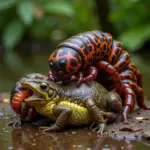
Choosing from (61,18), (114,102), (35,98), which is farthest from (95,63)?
(61,18)

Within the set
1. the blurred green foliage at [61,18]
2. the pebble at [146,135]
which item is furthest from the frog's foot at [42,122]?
the blurred green foliage at [61,18]

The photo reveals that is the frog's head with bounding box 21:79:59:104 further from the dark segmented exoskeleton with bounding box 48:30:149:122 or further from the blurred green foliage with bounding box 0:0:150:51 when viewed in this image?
the blurred green foliage with bounding box 0:0:150:51

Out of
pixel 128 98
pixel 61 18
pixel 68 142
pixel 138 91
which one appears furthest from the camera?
pixel 61 18

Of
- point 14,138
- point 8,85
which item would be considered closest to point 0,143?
point 14,138

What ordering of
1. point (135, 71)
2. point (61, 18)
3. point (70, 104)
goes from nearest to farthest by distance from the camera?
point (70, 104)
point (135, 71)
point (61, 18)

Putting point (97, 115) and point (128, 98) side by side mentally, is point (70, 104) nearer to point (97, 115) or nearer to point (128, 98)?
point (97, 115)

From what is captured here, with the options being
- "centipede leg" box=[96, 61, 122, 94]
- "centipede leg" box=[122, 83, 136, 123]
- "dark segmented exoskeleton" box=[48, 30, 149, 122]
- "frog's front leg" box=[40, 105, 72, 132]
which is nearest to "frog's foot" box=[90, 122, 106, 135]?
"frog's front leg" box=[40, 105, 72, 132]

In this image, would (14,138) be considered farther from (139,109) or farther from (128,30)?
(128,30)
